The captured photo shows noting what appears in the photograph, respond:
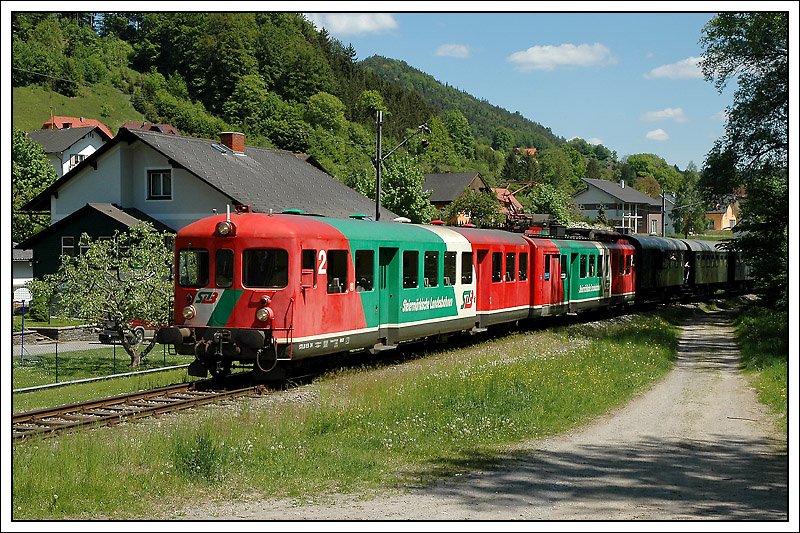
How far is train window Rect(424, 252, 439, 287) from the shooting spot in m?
20.5

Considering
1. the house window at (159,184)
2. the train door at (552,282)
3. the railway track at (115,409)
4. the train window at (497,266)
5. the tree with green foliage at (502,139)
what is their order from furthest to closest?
the tree with green foliage at (502,139), the house window at (159,184), the train door at (552,282), the train window at (497,266), the railway track at (115,409)

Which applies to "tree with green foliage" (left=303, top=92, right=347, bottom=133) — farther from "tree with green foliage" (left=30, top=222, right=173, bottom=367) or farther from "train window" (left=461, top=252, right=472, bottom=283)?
"train window" (left=461, top=252, right=472, bottom=283)

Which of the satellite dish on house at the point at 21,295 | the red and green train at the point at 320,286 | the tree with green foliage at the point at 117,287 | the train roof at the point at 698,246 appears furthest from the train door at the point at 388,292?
the train roof at the point at 698,246

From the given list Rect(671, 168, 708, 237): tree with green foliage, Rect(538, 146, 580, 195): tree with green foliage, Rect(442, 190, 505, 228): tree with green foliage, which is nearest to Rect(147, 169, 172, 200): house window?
Rect(442, 190, 505, 228): tree with green foliage

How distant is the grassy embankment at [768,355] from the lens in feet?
49.2

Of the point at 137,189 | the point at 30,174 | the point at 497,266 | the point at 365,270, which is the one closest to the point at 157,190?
the point at 137,189

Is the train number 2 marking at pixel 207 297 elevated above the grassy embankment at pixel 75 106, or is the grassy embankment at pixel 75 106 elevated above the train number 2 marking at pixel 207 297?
the grassy embankment at pixel 75 106

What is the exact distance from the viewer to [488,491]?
9.69 meters

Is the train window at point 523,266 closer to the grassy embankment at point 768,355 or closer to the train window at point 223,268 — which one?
the grassy embankment at point 768,355

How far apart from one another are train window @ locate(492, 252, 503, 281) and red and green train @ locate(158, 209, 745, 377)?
0.03 m

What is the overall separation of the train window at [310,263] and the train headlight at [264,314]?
0.83m

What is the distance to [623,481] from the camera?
10.0 m

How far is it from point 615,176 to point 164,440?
186189 millimetres

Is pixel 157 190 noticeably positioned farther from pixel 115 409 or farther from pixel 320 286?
pixel 115 409
